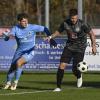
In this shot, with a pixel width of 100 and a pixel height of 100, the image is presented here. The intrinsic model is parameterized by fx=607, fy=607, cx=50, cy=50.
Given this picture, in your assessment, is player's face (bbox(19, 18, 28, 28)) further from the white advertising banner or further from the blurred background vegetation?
the blurred background vegetation

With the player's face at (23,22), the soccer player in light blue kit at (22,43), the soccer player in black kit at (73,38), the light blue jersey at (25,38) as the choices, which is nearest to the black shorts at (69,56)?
the soccer player in black kit at (73,38)

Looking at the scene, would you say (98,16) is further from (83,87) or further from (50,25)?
(83,87)

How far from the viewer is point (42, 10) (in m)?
25.4

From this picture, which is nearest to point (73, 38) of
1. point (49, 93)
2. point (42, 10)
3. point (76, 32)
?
point (76, 32)

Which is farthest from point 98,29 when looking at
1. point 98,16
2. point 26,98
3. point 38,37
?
point 26,98

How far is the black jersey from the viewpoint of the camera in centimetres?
1445

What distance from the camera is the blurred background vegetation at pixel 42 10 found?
25.0 metres

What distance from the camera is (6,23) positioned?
981 inches

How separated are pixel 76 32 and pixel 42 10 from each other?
11.0 m

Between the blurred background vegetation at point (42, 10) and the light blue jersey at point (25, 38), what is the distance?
9.90m

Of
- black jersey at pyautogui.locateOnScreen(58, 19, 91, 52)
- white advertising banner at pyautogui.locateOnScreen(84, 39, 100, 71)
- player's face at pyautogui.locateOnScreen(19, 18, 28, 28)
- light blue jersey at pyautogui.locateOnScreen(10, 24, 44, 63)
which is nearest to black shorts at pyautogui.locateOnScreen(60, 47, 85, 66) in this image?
black jersey at pyautogui.locateOnScreen(58, 19, 91, 52)

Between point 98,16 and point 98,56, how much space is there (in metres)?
3.50

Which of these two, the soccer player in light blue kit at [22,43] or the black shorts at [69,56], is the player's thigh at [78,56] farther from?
the soccer player in light blue kit at [22,43]

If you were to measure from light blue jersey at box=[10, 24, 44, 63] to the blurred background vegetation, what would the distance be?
9.90 meters
